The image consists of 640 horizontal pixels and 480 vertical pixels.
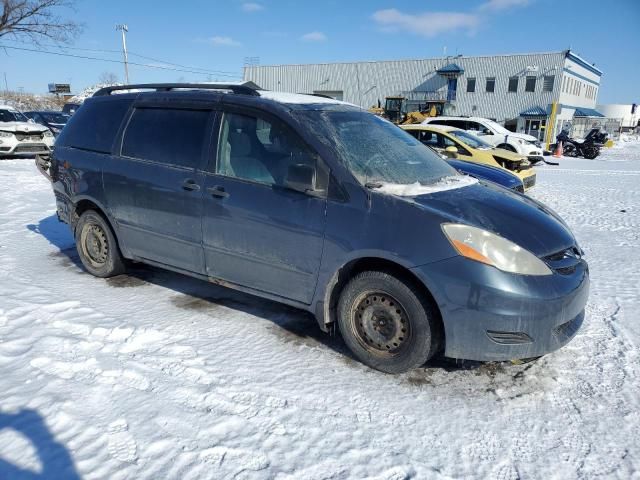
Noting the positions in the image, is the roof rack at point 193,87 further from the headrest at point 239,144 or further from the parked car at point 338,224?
the headrest at point 239,144

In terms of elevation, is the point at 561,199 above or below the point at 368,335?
above

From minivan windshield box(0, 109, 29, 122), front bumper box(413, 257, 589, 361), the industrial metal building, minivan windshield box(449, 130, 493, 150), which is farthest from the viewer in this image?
the industrial metal building

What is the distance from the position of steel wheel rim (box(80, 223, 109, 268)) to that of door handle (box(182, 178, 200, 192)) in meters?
1.39

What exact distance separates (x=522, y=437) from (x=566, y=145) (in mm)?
26420

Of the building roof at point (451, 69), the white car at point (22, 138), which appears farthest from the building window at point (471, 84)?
the white car at point (22, 138)

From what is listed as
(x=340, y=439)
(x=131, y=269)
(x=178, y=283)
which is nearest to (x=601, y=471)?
(x=340, y=439)

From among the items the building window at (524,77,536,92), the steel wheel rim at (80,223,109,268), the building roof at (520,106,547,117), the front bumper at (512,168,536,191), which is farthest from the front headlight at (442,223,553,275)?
the building window at (524,77,536,92)

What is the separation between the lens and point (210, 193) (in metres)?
3.60

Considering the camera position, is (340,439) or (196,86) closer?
(340,439)

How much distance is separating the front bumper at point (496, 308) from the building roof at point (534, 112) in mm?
46040

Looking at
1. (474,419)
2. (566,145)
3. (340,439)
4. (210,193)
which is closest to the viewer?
(340,439)

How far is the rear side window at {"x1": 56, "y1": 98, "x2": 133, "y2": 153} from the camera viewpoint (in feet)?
14.4

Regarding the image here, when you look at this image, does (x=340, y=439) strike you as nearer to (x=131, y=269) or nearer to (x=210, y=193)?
(x=210, y=193)

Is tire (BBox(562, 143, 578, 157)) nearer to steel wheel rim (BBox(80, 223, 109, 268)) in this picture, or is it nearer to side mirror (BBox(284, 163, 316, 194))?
side mirror (BBox(284, 163, 316, 194))
